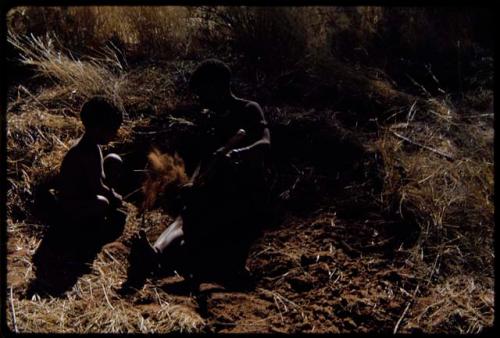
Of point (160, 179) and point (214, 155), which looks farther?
point (160, 179)

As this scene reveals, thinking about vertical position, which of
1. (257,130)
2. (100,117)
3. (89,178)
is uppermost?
(100,117)

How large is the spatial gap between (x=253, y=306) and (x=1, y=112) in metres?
2.22

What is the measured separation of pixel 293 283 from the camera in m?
2.91

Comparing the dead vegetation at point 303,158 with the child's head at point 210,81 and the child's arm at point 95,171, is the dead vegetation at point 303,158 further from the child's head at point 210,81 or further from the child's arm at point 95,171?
the child's head at point 210,81

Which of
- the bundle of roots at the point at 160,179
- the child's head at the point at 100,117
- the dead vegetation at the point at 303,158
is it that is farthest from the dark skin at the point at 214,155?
the child's head at the point at 100,117

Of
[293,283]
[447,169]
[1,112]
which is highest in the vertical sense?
[1,112]

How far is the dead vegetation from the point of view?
8.77ft

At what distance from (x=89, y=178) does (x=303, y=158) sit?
1534mm

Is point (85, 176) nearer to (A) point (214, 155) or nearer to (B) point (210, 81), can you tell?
(A) point (214, 155)

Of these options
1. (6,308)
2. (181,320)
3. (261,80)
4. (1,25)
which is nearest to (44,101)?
(1,25)

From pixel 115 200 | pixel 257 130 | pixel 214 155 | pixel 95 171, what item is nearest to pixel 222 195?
pixel 214 155

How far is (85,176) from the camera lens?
2.92m

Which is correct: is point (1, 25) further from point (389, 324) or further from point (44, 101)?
point (389, 324)

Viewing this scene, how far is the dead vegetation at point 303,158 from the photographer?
2.67 metres
